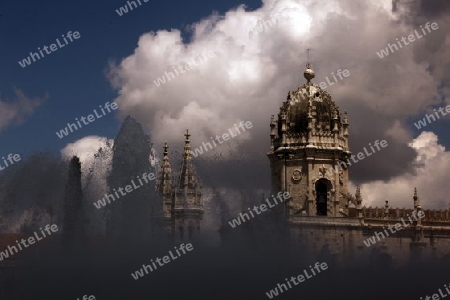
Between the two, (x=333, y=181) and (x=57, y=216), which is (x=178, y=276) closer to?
(x=57, y=216)

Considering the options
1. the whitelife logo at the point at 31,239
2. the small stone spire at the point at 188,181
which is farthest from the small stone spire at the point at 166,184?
the whitelife logo at the point at 31,239

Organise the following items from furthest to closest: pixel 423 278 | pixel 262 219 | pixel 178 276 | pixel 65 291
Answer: pixel 262 219
pixel 423 278
pixel 178 276
pixel 65 291

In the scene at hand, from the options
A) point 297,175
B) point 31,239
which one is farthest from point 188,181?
point 31,239

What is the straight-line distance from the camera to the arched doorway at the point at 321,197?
61.7 m

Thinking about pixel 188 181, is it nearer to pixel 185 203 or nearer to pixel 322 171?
pixel 185 203

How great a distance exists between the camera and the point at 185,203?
67375 mm

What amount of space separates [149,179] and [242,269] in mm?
15298

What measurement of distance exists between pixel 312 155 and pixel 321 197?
325 centimetres

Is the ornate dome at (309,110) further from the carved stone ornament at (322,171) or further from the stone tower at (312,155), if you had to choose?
the carved stone ornament at (322,171)

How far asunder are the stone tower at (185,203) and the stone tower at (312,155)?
712cm

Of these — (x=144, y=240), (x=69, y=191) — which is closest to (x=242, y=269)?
(x=144, y=240)

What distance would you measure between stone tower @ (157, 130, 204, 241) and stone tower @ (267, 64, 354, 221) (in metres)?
7.12

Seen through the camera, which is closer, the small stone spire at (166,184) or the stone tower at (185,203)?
the stone tower at (185,203)

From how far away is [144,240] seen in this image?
55.3m
